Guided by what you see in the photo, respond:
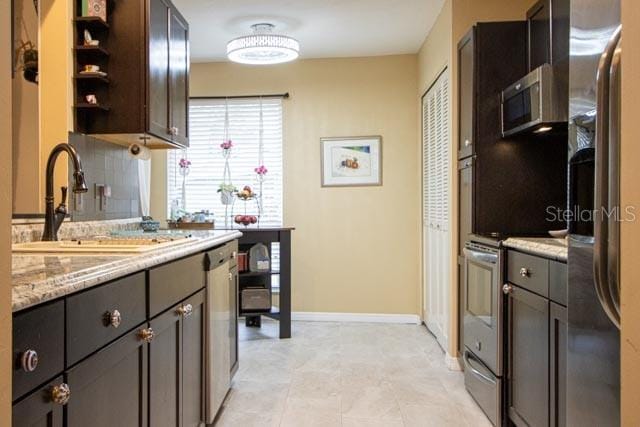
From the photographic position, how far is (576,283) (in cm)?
112

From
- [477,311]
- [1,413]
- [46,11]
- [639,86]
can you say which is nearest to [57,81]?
[46,11]

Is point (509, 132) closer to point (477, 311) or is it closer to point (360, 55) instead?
point (477, 311)

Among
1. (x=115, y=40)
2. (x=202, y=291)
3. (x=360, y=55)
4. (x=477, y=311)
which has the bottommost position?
(x=477, y=311)

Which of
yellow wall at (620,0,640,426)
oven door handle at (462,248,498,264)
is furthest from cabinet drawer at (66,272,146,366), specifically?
oven door handle at (462,248,498,264)

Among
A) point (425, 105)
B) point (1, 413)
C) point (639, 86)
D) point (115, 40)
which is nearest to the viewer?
point (1, 413)

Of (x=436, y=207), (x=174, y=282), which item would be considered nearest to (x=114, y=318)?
(x=174, y=282)

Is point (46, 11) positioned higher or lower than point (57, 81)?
higher

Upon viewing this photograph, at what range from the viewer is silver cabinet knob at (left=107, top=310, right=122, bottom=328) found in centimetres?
107

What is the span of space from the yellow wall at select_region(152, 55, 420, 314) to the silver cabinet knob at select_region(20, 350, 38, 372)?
11.4 ft

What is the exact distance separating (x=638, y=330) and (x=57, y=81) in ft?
7.63

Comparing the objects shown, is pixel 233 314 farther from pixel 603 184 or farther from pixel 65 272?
pixel 603 184

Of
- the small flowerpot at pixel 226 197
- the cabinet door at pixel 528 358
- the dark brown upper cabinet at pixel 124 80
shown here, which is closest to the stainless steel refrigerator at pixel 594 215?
the cabinet door at pixel 528 358

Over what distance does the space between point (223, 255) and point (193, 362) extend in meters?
0.62

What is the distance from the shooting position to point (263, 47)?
10.7 ft
